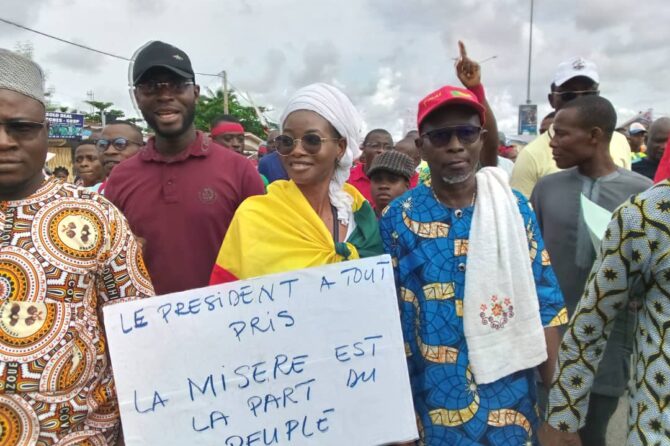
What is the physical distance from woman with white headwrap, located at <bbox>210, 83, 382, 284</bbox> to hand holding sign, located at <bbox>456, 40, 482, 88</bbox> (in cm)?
59

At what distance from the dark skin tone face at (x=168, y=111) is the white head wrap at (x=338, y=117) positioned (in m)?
0.69

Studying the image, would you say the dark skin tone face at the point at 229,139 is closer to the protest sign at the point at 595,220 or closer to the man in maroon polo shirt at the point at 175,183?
the man in maroon polo shirt at the point at 175,183

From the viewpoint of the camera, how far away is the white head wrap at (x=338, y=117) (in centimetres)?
211

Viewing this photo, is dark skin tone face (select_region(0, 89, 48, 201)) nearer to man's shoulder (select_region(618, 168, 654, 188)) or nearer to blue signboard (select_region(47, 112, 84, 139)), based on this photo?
man's shoulder (select_region(618, 168, 654, 188))

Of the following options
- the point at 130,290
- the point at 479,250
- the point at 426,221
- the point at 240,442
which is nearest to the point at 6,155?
the point at 130,290

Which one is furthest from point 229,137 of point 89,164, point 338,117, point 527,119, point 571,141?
point 527,119

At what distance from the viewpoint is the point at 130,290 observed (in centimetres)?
177

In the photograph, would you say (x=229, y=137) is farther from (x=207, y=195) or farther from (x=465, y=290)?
(x=465, y=290)

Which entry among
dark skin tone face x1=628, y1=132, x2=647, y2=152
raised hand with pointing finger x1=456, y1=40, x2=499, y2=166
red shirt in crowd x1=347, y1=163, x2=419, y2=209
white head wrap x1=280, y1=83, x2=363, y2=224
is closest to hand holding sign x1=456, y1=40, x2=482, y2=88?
raised hand with pointing finger x1=456, y1=40, x2=499, y2=166

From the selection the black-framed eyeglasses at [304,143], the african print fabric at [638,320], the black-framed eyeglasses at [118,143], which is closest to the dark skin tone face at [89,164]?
the black-framed eyeglasses at [118,143]

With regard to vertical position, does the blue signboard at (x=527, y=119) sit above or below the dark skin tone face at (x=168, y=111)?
above

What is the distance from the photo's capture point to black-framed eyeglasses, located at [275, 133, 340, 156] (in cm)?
208

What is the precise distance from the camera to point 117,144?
4.52 meters

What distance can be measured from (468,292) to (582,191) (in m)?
1.44
